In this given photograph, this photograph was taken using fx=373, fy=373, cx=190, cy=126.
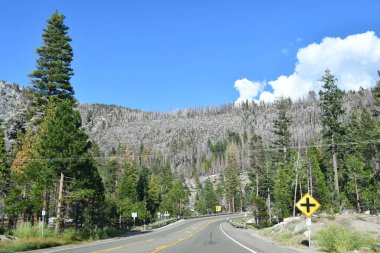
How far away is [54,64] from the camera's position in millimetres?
38125

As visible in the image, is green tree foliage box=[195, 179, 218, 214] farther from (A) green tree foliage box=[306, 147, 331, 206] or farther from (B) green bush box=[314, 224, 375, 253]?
(B) green bush box=[314, 224, 375, 253]

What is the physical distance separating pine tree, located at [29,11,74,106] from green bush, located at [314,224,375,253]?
92.0ft

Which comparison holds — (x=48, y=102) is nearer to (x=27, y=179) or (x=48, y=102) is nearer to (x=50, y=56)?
(x=50, y=56)

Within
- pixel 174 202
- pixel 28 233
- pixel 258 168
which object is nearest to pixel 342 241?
pixel 28 233

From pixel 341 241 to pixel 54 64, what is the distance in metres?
31.8

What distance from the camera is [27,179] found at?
1388 inches

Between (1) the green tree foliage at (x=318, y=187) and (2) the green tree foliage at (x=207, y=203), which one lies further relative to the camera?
(2) the green tree foliage at (x=207, y=203)

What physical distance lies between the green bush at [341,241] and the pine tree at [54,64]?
92.0 ft

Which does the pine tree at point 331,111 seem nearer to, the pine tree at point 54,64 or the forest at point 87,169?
the forest at point 87,169

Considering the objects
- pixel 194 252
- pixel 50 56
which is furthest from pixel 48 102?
pixel 194 252

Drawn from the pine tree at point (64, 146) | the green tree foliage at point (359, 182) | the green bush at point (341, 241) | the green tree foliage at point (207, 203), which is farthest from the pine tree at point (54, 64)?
the green tree foliage at point (207, 203)

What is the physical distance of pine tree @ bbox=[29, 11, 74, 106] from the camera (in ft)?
123

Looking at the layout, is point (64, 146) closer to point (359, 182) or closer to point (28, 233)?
point (28, 233)

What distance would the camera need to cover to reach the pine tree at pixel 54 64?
37594 millimetres
